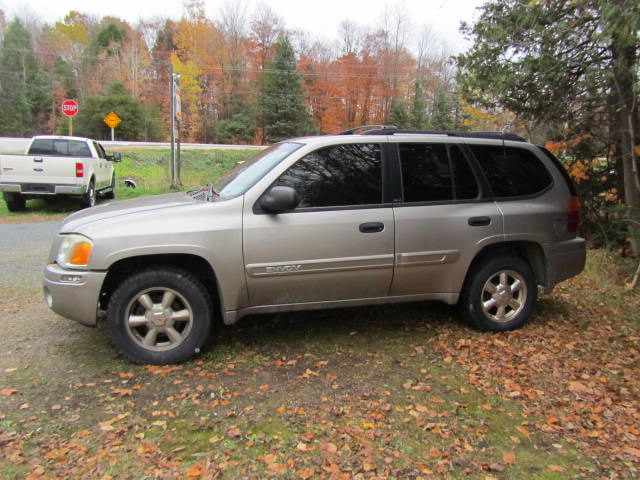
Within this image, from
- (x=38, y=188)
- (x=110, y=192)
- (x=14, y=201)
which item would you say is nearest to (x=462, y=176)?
(x=38, y=188)

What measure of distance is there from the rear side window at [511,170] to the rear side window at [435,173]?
195 millimetres

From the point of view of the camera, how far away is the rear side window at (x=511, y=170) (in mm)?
4602

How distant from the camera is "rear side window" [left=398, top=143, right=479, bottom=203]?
4.35 m

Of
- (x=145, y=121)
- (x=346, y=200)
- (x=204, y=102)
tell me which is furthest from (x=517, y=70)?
(x=204, y=102)

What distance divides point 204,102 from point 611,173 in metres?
46.7

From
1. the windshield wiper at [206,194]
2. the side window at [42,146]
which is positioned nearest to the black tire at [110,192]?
the side window at [42,146]

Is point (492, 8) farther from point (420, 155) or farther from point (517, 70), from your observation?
point (420, 155)

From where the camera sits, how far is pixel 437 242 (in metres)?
4.32

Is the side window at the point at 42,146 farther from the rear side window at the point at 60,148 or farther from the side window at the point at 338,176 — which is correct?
the side window at the point at 338,176

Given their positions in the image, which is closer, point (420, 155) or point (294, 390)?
point (294, 390)

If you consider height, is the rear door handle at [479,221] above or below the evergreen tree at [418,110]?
below

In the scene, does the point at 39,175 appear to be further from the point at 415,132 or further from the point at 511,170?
the point at 511,170

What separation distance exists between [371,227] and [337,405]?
143cm

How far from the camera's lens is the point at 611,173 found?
791cm
